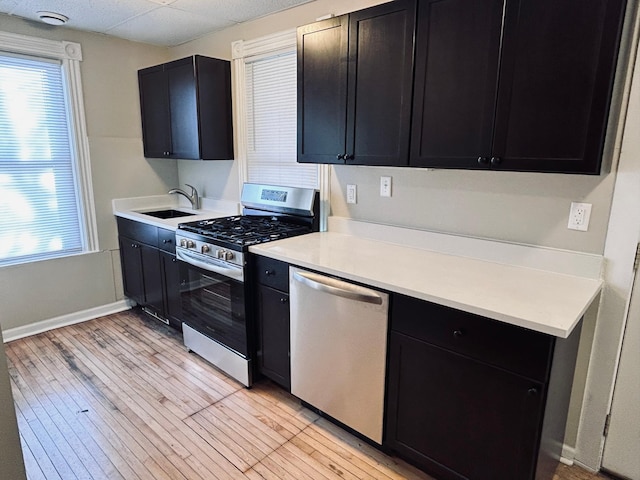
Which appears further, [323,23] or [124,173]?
[124,173]

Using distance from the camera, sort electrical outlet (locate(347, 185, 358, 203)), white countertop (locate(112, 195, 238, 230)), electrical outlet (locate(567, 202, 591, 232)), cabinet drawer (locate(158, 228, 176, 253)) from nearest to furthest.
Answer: electrical outlet (locate(567, 202, 591, 232)) < electrical outlet (locate(347, 185, 358, 203)) < cabinet drawer (locate(158, 228, 176, 253)) < white countertop (locate(112, 195, 238, 230))

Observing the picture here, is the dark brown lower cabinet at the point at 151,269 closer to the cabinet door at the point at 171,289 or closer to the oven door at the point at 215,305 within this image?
the cabinet door at the point at 171,289

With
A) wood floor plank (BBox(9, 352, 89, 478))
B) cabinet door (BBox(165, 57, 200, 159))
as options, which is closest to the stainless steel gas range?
cabinet door (BBox(165, 57, 200, 159))

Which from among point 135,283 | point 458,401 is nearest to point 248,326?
point 458,401

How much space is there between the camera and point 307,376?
2.20 meters

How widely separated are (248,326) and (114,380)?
102 centimetres

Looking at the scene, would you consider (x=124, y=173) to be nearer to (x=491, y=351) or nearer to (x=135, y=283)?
(x=135, y=283)

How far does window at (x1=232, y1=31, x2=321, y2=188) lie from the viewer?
9.44ft

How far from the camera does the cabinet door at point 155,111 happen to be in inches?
135

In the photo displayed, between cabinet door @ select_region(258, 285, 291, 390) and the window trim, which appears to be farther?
the window trim

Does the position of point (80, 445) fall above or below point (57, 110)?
below

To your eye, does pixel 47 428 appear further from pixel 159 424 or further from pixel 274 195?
pixel 274 195

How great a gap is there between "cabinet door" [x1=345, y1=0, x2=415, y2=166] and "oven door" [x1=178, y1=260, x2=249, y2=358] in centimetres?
112

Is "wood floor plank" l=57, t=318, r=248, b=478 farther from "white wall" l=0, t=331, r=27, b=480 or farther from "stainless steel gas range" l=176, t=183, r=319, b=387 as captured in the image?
"white wall" l=0, t=331, r=27, b=480
